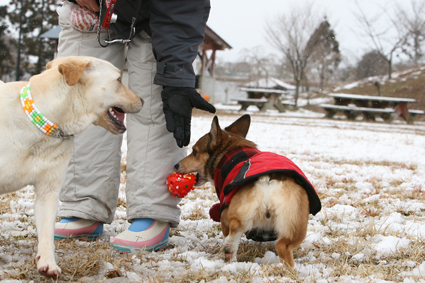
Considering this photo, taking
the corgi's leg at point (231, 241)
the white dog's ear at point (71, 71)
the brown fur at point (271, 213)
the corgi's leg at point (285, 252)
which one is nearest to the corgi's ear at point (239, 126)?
the brown fur at point (271, 213)

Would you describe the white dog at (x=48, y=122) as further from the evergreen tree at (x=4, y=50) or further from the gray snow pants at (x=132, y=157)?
the evergreen tree at (x=4, y=50)

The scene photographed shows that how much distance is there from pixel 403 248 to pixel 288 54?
87.8 ft

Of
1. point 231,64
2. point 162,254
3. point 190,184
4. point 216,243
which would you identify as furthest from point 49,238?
point 231,64

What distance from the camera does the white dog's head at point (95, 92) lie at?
186cm

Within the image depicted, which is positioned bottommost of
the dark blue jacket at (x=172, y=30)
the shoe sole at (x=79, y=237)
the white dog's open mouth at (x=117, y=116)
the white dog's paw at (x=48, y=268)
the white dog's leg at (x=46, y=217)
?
the shoe sole at (x=79, y=237)

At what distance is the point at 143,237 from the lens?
7.64 feet

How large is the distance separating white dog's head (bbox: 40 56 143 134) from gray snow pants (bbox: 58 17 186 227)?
0.35m

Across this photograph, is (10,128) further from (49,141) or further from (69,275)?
(69,275)

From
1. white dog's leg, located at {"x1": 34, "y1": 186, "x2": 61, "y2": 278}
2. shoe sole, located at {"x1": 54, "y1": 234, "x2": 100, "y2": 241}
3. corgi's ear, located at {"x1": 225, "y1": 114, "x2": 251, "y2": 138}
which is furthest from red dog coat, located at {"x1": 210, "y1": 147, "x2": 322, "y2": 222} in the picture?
white dog's leg, located at {"x1": 34, "y1": 186, "x2": 61, "y2": 278}

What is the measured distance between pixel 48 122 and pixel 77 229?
3.01 ft

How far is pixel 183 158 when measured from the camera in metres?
2.73

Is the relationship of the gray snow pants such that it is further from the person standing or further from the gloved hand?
the gloved hand

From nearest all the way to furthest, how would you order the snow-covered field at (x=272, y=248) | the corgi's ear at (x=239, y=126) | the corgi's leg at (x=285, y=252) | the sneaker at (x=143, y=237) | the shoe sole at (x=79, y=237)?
1. the snow-covered field at (x=272, y=248)
2. the corgi's leg at (x=285, y=252)
3. the sneaker at (x=143, y=237)
4. the shoe sole at (x=79, y=237)
5. the corgi's ear at (x=239, y=126)

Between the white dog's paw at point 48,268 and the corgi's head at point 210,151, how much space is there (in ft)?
3.38
